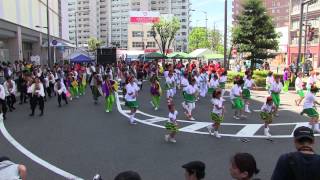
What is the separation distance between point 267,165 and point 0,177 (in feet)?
20.3

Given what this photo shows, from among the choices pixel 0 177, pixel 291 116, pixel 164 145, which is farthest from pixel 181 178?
pixel 291 116

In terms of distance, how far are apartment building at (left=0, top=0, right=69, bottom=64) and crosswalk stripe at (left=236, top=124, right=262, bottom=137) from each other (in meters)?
22.7

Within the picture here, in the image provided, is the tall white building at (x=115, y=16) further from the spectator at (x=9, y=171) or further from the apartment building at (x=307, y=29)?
the spectator at (x=9, y=171)

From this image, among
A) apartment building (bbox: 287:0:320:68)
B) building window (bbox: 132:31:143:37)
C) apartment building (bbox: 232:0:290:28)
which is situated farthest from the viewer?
apartment building (bbox: 232:0:290:28)

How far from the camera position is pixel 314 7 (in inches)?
2958

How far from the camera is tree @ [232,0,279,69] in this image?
1403 inches

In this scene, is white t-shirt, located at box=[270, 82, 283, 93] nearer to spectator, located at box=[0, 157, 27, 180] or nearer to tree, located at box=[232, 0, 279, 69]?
spectator, located at box=[0, 157, 27, 180]

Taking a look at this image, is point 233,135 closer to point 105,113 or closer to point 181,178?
point 181,178

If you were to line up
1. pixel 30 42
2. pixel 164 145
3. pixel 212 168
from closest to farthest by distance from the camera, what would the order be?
pixel 212 168 → pixel 164 145 → pixel 30 42

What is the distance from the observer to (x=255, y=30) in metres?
35.6

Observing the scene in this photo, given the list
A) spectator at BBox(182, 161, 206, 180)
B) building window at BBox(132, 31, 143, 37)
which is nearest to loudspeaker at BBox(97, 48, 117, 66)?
A: spectator at BBox(182, 161, 206, 180)

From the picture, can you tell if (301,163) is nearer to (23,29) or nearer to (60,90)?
(60,90)

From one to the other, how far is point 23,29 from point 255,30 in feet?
Result: 67.9

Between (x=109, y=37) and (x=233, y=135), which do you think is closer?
(x=233, y=135)
